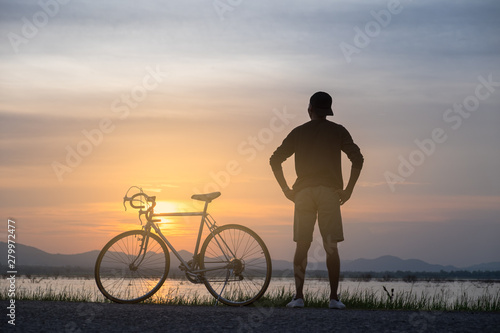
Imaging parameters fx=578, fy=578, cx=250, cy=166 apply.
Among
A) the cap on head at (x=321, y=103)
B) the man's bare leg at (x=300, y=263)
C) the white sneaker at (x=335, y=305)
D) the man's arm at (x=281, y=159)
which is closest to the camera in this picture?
the white sneaker at (x=335, y=305)

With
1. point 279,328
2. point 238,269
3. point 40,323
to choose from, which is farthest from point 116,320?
point 238,269

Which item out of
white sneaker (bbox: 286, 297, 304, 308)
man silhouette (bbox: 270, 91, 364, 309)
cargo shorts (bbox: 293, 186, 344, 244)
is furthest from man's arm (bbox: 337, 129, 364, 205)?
white sneaker (bbox: 286, 297, 304, 308)

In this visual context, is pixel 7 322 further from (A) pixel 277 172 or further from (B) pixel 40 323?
(A) pixel 277 172

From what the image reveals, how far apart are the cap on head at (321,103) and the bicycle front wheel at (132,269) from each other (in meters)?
2.97

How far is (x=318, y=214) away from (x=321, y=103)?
145 centimetres

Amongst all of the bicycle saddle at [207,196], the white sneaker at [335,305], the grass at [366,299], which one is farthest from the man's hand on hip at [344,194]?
the bicycle saddle at [207,196]

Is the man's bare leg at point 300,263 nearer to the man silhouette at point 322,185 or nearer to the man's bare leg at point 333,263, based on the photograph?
the man silhouette at point 322,185

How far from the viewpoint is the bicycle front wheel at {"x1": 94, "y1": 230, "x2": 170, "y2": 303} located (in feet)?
27.0

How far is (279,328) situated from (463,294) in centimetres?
449

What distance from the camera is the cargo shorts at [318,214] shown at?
734 cm

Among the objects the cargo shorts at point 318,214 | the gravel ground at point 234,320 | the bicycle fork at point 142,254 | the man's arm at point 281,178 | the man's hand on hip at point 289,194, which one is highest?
the man's arm at point 281,178

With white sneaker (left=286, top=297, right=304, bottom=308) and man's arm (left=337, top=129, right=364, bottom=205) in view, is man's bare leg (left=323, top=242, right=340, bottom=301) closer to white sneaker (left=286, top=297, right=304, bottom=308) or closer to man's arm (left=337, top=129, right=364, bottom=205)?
white sneaker (left=286, top=297, right=304, bottom=308)

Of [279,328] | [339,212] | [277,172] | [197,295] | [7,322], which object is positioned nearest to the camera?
[279,328]

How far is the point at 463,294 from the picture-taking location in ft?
29.1
